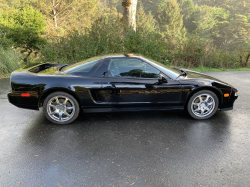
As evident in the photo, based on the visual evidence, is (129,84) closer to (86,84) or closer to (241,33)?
(86,84)

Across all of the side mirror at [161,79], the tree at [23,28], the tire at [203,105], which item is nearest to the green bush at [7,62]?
the tree at [23,28]

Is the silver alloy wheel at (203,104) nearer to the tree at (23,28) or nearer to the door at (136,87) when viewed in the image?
the door at (136,87)

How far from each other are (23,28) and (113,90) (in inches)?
420

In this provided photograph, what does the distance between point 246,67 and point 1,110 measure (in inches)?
488

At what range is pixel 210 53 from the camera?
11.0 metres

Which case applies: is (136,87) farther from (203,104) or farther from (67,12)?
(67,12)

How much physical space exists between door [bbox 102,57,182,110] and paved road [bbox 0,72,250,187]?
41 centimetres

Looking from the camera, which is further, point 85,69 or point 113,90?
point 85,69

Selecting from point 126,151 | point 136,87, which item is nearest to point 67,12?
point 136,87

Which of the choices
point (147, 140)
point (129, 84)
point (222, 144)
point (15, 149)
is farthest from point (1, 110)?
point (222, 144)

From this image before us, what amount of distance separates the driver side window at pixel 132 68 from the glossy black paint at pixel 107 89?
0.32ft

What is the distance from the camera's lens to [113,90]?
3.73 meters

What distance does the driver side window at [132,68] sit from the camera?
151 inches

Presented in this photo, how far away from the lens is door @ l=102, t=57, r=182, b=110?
373 cm
